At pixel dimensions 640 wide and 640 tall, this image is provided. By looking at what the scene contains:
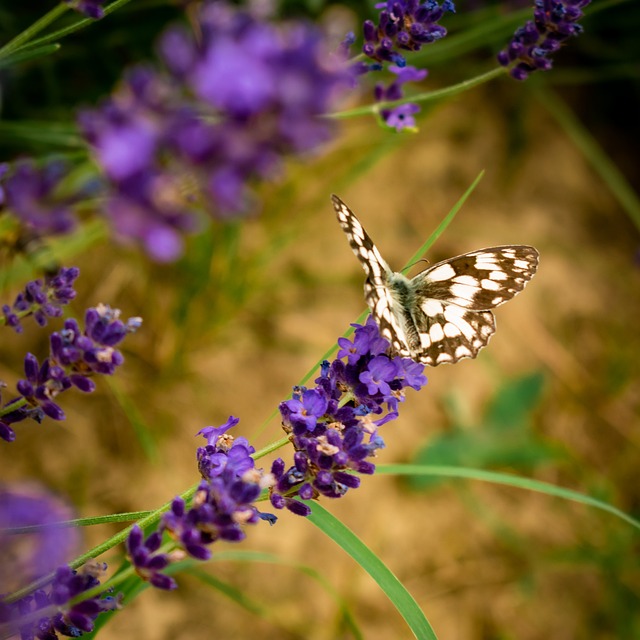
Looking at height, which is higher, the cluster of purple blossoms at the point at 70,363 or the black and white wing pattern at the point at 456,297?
the black and white wing pattern at the point at 456,297

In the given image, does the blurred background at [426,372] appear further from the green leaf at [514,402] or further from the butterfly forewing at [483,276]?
the butterfly forewing at [483,276]

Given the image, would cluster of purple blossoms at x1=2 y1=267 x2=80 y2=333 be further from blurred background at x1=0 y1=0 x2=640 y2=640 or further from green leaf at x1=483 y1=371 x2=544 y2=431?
green leaf at x1=483 y1=371 x2=544 y2=431

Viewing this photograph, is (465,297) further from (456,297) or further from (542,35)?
(542,35)

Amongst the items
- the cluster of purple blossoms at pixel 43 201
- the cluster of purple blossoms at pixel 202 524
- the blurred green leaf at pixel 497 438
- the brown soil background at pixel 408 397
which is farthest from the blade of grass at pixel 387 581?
the blurred green leaf at pixel 497 438

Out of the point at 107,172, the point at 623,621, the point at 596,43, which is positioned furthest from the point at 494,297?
the point at 596,43

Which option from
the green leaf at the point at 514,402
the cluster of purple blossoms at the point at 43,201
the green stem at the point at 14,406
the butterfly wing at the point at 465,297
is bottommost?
the cluster of purple blossoms at the point at 43,201

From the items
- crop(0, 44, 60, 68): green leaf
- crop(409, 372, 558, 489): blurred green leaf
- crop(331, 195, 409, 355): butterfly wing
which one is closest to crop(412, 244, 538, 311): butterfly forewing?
crop(331, 195, 409, 355): butterfly wing
